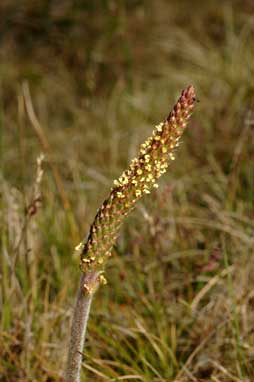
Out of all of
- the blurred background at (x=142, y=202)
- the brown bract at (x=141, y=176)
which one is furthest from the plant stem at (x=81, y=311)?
the blurred background at (x=142, y=202)

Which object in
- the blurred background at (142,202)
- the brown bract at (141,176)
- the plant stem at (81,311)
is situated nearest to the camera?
the brown bract at (141,176)

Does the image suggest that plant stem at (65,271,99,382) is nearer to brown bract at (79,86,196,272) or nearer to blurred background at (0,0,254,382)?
brown bract at (79,86,196,272)

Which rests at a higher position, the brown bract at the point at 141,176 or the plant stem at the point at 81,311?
Answer: the brown bract at the point at 141,176

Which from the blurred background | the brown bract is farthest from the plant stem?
the blurred background

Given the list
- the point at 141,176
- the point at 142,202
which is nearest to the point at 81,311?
the point at 141,176

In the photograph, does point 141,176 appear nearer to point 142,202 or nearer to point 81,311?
point 81,311

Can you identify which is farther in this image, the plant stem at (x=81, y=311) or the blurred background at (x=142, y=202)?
the blurred background at (x=142, y=202)

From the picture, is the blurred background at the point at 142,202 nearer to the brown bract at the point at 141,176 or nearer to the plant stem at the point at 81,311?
the plant stem at the point at 81,311

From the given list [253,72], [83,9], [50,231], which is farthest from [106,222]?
[83,9]
